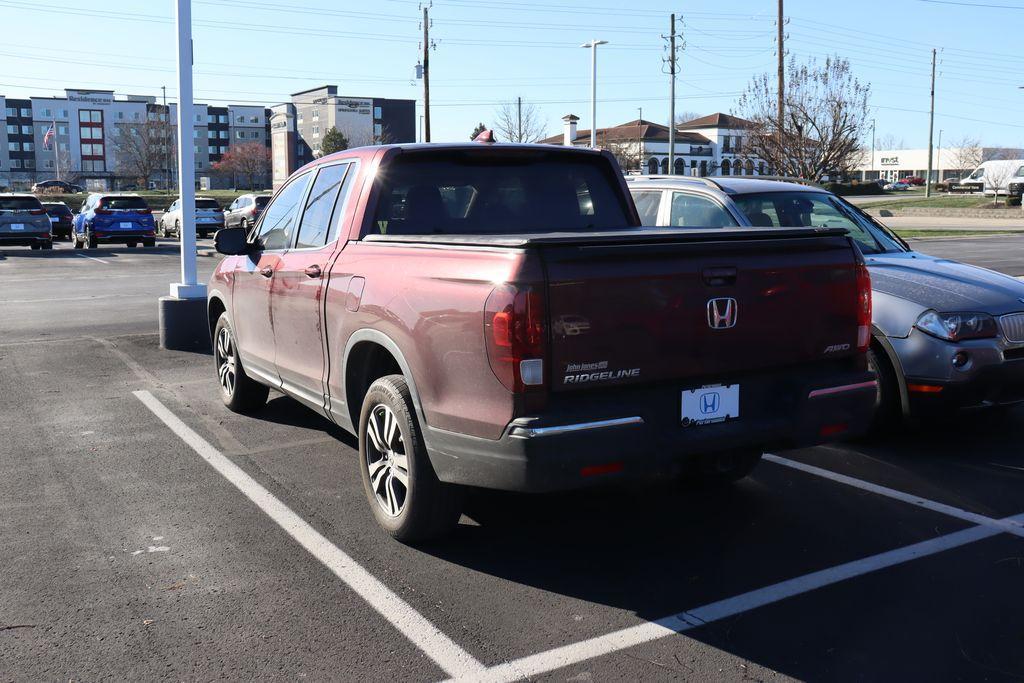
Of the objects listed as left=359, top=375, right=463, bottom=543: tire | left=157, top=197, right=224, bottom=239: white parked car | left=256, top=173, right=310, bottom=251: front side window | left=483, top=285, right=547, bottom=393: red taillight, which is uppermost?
left=157, top=197, right=224, bottom=239: white parked car

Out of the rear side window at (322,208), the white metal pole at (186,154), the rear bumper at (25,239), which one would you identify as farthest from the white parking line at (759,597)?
the rear bumper at (25,239)

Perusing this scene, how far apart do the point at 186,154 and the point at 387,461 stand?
6641mm

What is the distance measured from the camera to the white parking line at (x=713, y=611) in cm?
343

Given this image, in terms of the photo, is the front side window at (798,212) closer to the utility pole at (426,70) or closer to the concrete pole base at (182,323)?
the concrete pole base at (182,323)

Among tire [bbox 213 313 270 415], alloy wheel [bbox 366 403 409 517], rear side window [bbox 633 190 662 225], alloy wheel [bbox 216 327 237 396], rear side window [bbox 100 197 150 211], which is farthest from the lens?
rear side window [bbox 100 197 150 211]

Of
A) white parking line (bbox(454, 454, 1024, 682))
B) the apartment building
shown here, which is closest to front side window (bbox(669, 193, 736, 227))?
white parking line (bbox(454, 454, 1024, 682))

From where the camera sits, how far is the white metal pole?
10.0 meters

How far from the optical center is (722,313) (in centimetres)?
409

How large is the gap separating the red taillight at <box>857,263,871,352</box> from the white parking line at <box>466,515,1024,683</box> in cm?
99

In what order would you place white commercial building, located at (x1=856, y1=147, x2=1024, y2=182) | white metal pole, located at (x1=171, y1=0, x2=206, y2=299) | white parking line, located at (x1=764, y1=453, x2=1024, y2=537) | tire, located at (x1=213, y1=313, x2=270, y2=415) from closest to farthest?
white parking line, located at (x1=764, y1=453, x2=1024, y2=537), tire, located at (x1=213, y1=313, x2=270, y2=415), white metal pole, located at (x1=171, y1=0, x2=206, y2=299), white commercial building, located at (x1=856, y1=147, x2=1024, y2=182)

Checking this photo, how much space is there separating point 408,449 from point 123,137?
13261cm

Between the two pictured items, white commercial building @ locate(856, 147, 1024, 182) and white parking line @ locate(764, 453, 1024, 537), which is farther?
white commercial building @ locate(856, 147, 1024, 182)

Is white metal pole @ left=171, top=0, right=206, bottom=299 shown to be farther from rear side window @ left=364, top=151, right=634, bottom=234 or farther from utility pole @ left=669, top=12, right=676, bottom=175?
utility pole @ left=669, top=12, right=676, bottom=175

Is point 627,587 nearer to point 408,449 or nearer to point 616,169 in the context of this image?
point 408,449
